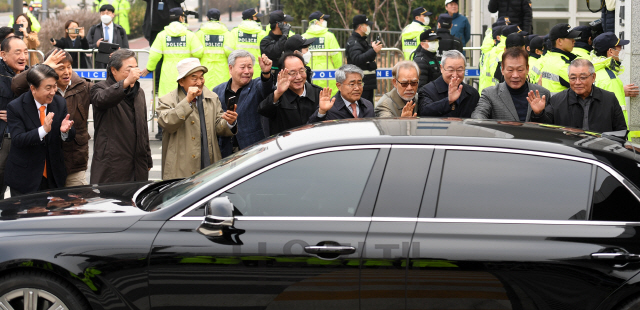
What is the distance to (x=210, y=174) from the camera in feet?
15.4

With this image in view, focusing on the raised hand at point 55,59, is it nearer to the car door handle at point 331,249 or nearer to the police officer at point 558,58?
the car door handle at point 331,249

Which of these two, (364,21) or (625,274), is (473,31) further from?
(625,274)

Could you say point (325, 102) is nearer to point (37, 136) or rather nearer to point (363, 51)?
point (37, 136)

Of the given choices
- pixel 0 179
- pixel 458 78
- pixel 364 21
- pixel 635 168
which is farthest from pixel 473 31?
pixel 635 168

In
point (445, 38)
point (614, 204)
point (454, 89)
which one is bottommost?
point (614, 204)

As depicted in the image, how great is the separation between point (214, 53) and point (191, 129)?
6242 millimetres

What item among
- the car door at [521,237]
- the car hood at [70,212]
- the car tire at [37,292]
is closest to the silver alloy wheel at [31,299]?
the car tire at [37,292]

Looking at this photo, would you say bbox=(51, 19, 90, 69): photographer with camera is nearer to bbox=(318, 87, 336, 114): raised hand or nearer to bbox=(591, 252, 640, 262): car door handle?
bbox=(318, 87, 336, 114): raised hand

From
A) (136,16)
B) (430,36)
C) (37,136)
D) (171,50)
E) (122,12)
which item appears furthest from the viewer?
(136,16)

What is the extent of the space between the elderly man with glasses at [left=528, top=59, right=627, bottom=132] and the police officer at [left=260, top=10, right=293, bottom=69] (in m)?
5.98

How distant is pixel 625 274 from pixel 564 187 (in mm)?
526

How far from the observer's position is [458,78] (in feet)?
23.5

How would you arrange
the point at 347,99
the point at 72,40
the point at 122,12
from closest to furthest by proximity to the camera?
the point at 347,99, the point at 72,40, the point at 122,12

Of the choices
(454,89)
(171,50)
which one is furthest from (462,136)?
(171,50)
